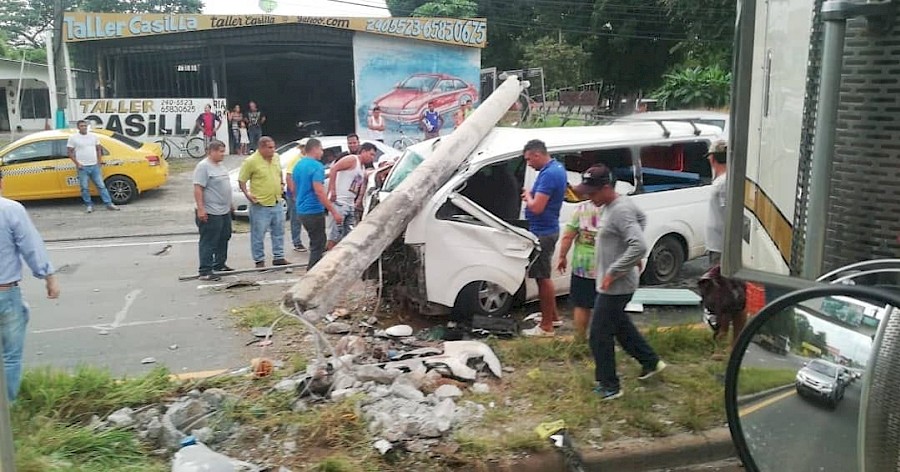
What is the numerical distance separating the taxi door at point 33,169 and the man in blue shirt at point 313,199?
26.6 ft

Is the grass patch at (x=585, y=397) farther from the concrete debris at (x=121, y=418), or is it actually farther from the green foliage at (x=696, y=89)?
the green foliage at (x=696, y=89)

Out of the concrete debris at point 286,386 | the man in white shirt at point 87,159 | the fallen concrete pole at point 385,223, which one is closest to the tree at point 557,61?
the man in white shirt at point 87,159

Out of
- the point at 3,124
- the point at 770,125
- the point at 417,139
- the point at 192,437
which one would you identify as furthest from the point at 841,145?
the point at 3,124

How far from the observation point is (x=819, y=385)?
208 cm

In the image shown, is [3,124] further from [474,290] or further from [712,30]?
[474,290]

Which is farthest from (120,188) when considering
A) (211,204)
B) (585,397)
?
(585,397)

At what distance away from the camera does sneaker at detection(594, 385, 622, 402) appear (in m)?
4.75

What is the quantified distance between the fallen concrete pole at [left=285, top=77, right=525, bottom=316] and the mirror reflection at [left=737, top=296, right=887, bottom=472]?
3.28 meters

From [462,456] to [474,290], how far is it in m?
2.43

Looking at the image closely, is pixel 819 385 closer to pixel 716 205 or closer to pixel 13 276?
pixel 716 205

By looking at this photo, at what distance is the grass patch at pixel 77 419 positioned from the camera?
3.84 meters

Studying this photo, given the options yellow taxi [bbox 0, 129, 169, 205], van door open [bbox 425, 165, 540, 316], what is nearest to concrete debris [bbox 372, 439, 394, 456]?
van door open [bbox 425, 165, 540, 316]

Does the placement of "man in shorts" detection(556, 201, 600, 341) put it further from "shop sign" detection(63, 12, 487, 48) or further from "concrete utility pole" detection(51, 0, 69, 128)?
"concrete utility pole" detection(51, 0, 69, 128)

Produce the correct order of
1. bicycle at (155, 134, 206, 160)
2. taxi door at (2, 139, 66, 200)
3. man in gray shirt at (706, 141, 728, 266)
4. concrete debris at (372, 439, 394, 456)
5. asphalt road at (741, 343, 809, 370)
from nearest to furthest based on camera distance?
asphalt road at (741, 343, 809, 370) < concrete debris at (372, 439, 394, 456) < man in gray shirt at (706, 141, 728, 266) < taxi door at (2, 139, 66, 200) < bicycle at (155, 134, 206, 160)
